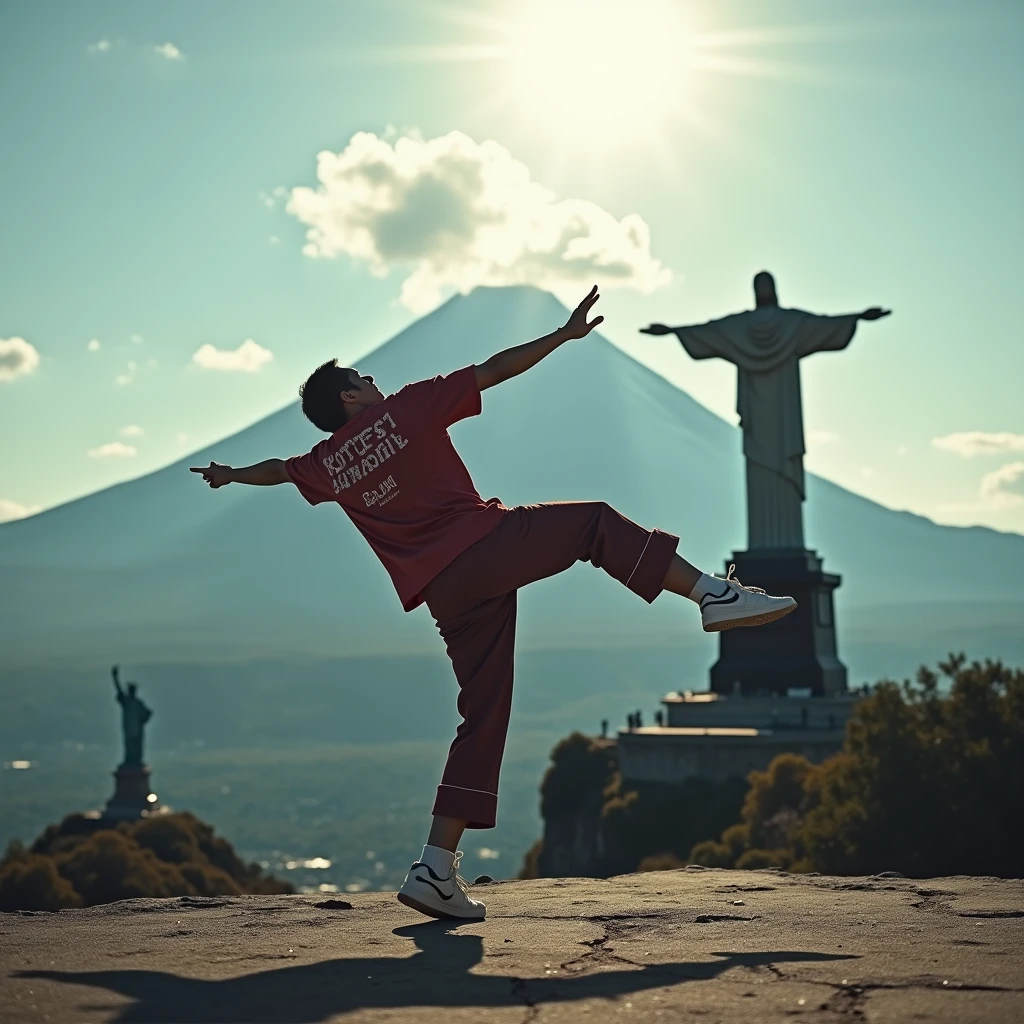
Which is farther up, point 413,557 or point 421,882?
point 413,557

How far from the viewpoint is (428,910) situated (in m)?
4.32

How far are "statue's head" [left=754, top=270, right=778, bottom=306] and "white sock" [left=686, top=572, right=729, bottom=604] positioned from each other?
24359 mm

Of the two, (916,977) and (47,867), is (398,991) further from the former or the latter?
(47,867)

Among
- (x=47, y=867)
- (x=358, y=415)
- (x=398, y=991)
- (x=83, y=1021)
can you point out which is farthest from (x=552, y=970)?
(x=47, y=867)

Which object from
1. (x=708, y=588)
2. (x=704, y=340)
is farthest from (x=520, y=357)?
(x=704, y=340)

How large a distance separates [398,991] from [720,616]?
165 centimetres

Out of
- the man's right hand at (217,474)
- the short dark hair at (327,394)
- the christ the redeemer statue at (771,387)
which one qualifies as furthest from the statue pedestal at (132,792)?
the short dark hair at (327,394)

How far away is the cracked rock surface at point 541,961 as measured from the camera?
3023mm

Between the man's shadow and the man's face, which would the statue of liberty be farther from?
the man's shadow

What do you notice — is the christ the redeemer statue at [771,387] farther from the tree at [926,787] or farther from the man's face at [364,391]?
the man's face at [364,391]

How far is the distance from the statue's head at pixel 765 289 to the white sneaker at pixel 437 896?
976 inches

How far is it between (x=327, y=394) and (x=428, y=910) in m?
1.50

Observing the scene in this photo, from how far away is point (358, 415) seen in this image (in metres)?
4.55

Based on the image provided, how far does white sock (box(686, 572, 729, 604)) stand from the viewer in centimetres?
452
